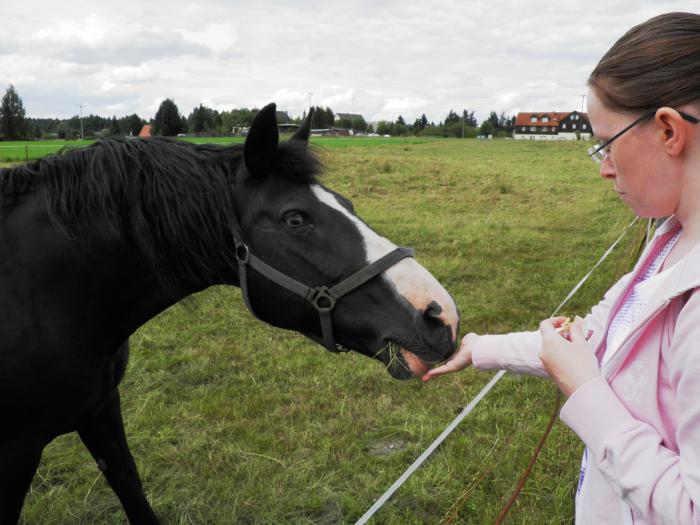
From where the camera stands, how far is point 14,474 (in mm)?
2051

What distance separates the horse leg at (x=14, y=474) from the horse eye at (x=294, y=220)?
1328 mm

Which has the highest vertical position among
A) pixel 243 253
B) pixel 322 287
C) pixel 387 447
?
pixel 243 253

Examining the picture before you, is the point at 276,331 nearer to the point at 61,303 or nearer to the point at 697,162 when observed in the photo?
the point at 61,303

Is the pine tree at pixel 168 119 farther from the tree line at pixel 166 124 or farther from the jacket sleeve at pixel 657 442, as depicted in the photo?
the jacket sleeve at pixel 657 442

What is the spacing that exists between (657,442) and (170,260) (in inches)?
66.1

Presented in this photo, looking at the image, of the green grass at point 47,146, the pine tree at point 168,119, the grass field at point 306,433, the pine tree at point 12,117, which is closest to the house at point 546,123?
the green grass at point 47,146

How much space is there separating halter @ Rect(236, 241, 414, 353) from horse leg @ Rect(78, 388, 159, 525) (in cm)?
117

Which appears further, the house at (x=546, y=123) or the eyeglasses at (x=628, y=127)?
the house at (x=546, y=123)

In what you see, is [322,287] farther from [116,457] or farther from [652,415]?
[116,457]

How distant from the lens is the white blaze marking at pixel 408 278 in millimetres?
1862

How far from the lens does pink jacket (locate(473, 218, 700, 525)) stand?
897 mm

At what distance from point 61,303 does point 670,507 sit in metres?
1.96

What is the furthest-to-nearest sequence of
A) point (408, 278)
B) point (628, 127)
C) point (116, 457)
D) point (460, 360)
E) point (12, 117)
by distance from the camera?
point (12, 117), point (116, 457), point (408, 278), point (460, 360), point (628, 127)

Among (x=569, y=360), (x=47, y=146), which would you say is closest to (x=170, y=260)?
(x=569, y=360)
